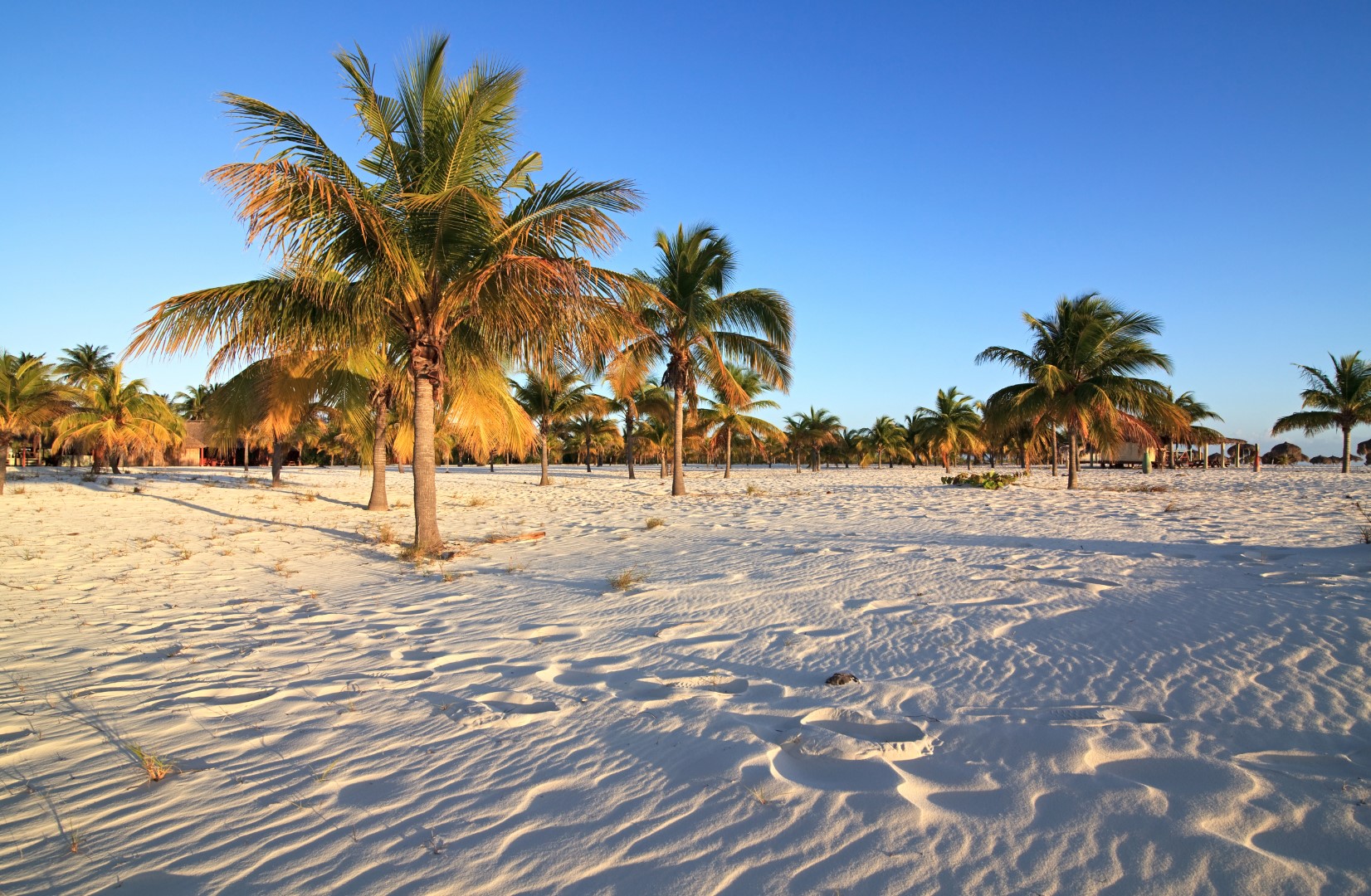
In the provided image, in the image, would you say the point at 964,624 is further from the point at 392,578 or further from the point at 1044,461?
the point at 1044,461

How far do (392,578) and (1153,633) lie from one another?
662 cm

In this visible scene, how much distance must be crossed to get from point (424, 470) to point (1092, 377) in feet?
61.7

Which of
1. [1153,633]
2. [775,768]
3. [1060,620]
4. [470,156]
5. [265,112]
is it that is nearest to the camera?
[775,768]

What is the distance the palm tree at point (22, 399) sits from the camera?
15938mm

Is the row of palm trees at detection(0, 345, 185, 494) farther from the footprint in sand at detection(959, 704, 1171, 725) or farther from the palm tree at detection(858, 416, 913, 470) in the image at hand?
the palm tree at detection(858, 416, 913, 470)

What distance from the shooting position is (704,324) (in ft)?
54.1

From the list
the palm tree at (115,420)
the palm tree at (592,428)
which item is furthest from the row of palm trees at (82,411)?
the palm tree at (592,428)

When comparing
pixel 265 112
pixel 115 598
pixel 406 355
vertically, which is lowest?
pixel 115 598

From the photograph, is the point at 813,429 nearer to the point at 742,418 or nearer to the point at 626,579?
the point at 742,418

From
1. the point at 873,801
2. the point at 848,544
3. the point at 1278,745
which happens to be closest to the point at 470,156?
the point at 848,544

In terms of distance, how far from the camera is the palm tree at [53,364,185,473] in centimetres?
2223

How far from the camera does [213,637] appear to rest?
4.61 metres

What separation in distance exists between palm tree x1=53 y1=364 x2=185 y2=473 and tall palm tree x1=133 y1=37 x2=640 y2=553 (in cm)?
1947

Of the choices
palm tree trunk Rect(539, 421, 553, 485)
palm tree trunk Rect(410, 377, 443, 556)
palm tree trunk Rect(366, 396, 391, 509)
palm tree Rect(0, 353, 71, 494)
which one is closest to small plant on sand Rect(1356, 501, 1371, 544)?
palm tree trunk Rect(410, 377, 443, 556)
